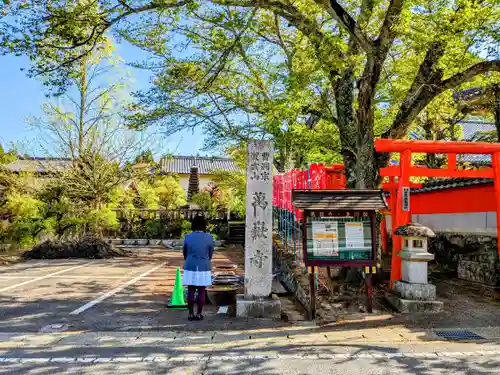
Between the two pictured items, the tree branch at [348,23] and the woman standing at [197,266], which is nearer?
the woman standing at [197,266]

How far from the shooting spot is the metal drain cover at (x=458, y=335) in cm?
625

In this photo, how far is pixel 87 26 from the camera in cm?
929

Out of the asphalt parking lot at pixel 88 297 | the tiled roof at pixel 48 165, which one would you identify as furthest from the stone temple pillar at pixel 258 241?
the tiled roof at pixel 48 165

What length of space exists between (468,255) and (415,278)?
437cm

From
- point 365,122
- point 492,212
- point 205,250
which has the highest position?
point 365,122

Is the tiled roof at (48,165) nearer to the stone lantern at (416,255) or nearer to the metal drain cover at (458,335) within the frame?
the stone lantern at (416,255)

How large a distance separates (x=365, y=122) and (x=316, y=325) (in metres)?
4.65

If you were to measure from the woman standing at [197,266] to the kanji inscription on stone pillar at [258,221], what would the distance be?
0.71 metres

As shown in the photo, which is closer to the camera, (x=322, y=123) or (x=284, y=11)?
(x=284, y=11)

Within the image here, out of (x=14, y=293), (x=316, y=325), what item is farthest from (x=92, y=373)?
(x=14, y=293)

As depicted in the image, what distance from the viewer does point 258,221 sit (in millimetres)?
7652

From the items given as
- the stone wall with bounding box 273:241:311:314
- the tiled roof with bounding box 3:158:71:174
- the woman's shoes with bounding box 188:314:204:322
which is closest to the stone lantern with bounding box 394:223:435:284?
the stone wall with bounding box 273:241:311:314

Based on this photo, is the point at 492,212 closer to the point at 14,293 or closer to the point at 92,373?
the point at 92,373

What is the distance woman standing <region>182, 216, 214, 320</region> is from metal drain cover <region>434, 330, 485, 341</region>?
3877mm
